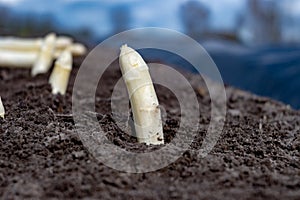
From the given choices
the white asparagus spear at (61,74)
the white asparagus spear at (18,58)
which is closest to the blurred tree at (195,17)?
the white asparagus spear at (18,58)

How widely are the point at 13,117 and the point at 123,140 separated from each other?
0.33 metres

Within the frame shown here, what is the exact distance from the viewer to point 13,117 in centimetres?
121

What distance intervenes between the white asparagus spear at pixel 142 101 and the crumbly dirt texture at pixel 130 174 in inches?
1.8

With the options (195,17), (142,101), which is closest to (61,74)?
(142,101)

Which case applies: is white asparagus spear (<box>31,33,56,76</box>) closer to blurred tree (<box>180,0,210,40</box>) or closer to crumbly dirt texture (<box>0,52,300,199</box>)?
crumbly dirt texture (<box>0,52,300,199</box>)

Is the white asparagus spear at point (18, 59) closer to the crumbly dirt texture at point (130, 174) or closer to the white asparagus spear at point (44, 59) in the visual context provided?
the white asparagus spear at point (44, 59)

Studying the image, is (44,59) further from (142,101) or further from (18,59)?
(142,101)

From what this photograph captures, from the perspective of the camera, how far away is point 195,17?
9.60 metres

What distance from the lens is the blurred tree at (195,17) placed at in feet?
31.0

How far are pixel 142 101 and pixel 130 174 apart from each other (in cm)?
27

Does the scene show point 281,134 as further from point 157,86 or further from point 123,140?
point 157,86

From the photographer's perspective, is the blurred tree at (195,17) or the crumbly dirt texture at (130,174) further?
the blurred tree at (195,17)

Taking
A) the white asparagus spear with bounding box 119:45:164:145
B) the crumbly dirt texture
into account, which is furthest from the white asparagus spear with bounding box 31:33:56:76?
the white asparagus spear with bounding box 119:45:164:145

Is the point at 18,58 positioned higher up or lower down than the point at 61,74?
higher up
